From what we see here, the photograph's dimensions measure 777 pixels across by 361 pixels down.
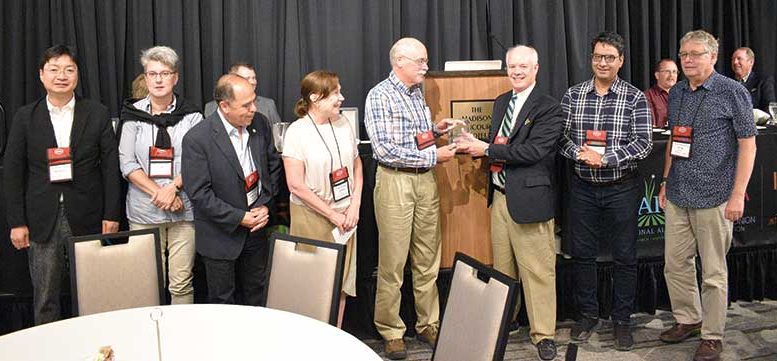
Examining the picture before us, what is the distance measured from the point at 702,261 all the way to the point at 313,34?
3005 mm

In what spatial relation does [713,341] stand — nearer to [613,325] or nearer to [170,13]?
[613,325]

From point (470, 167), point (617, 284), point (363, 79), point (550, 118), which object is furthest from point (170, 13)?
point (617, 284)

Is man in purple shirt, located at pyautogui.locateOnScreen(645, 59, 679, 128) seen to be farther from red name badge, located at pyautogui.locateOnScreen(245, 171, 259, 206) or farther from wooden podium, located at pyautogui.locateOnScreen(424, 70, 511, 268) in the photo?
red name badge, located at pyautogui.locateOnScreen(245, 171, 259, 206)

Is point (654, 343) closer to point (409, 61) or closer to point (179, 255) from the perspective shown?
point (409, 61)

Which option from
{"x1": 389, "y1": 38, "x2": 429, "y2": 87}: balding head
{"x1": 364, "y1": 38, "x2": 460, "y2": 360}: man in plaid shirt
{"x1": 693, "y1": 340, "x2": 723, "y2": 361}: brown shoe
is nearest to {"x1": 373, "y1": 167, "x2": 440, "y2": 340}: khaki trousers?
{"x1": 364, "y1": 38, "x2": 460, "y2": 360}: man in plaid shirt

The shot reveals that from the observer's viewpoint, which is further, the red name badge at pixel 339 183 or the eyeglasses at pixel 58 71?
the red name badge at pixel 339 183

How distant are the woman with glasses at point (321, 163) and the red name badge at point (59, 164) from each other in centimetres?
98

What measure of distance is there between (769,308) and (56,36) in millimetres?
4853

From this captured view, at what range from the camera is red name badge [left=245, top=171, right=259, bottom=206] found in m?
3.25

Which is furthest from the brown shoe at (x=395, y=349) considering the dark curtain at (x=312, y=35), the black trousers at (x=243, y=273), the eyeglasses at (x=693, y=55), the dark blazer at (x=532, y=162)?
the eyeglasses at (x=693, y=55)

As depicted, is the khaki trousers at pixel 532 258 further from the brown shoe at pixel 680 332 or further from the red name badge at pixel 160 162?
the red name badge at pixel 160 162

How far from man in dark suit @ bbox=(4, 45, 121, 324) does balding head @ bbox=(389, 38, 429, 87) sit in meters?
1.41

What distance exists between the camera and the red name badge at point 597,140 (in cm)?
357

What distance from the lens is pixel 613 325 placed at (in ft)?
12.8
